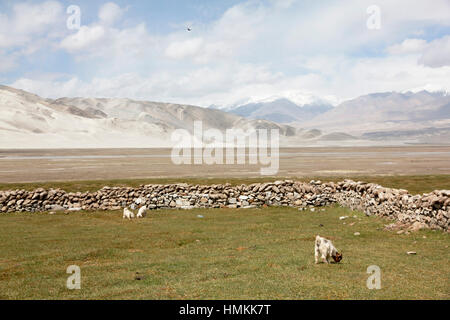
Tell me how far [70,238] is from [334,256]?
10.7 m

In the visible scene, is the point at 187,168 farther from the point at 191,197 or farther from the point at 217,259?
the point at 217,259

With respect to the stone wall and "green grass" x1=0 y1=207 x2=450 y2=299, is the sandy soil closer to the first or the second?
the stone wall

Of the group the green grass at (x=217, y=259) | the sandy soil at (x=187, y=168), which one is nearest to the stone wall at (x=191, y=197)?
the green grass at (x=217, y=259)

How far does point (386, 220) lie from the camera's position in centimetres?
1978

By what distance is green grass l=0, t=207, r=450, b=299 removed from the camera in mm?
9891

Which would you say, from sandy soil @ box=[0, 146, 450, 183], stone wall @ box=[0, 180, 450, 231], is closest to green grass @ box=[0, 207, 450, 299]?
stone wall @ box=[0, 180, 450, 231]

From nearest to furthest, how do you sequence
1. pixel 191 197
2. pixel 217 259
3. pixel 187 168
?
1. pixel 217 259
2. pixel 191 197
3. pixel 187 168

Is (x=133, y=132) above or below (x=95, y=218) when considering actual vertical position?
above

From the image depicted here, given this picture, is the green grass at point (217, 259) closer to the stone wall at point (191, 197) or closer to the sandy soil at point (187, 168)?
the stone wall at point (191, 197)

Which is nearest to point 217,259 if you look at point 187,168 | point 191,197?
point 191,197

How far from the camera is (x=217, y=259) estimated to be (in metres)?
13.2
